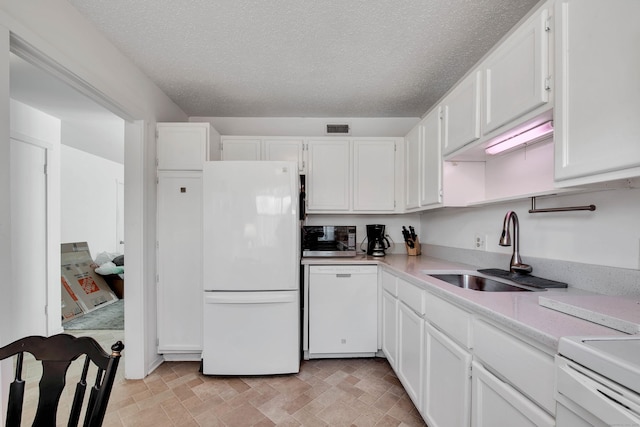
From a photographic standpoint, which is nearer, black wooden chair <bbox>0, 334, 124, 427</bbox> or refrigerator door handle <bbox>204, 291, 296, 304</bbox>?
black wooden chair <bbox>0, 334, 124, 427</bbox>

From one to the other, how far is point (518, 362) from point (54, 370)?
1.43 meters

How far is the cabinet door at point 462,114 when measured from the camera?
1.55 m

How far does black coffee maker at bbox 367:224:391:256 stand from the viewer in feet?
9.02

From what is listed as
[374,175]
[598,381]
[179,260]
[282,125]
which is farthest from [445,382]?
[282,125]

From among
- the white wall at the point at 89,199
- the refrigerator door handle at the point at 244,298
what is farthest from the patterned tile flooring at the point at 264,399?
the white wall at the point at 89,199

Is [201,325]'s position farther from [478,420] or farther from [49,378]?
[478,420]

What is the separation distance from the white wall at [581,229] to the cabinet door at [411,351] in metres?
0.76

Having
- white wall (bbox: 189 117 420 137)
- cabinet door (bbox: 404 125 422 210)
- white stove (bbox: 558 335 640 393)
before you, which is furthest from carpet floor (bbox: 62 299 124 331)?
white stove (bbox: 558 335 640 393)

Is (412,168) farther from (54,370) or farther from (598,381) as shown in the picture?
(54,370)

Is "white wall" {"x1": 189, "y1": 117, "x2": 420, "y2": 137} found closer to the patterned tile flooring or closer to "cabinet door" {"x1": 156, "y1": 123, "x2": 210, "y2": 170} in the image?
"cabinet door" {"x1": 156, "y1": 123, "x2": 210, "y2": 170}

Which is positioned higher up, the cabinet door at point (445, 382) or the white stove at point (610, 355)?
the white stove at point (610, 355)

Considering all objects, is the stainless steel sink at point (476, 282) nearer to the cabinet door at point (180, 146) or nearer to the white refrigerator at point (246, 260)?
the white refrigerator at point (246, 260)

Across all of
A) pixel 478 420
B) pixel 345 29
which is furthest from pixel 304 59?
pixel 478 420

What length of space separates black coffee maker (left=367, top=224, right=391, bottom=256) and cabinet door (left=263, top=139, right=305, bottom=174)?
0.95 meters
